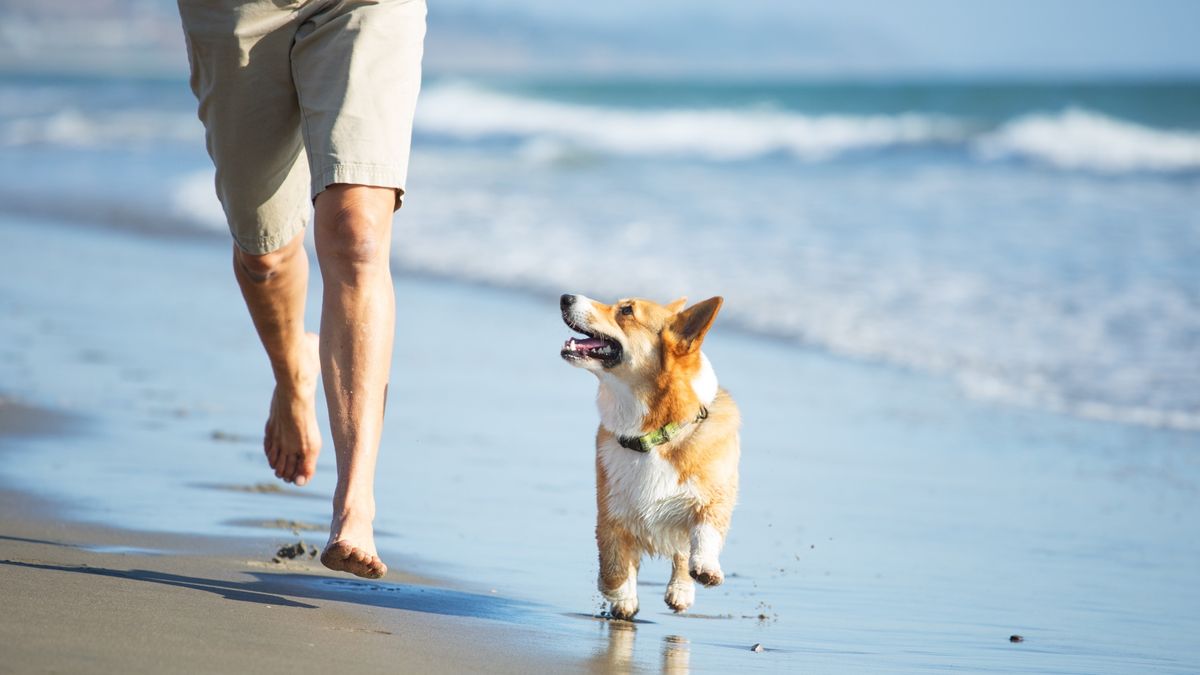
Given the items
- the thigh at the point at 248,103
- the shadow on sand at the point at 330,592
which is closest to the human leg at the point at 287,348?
the thigh at the point at 248,103

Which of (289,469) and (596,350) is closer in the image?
(596,350)

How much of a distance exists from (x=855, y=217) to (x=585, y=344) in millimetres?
9033

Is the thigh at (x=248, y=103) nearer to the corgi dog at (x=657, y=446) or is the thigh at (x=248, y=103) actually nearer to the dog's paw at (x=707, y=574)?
the corgi dog at (x=657, y=446)

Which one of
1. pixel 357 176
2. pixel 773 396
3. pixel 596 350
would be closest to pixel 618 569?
pixel 596 350

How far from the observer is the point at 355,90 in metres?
3.23

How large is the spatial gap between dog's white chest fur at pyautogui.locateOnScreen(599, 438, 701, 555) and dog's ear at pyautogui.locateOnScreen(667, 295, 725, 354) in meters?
0.33

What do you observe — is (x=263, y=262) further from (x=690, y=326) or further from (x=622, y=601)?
(x=622, y=601)

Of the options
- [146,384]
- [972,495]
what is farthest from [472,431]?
[972,495]

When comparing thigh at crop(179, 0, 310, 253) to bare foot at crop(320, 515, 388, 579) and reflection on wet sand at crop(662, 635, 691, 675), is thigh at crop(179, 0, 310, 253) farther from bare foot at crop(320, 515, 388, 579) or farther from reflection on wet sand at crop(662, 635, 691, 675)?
reflection on wet sand at crop(662, 635, 691, 675)

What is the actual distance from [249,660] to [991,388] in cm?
499

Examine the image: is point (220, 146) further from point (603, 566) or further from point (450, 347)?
point (450, 347)

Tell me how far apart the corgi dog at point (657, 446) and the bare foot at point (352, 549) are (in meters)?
0.70

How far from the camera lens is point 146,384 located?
6086mm

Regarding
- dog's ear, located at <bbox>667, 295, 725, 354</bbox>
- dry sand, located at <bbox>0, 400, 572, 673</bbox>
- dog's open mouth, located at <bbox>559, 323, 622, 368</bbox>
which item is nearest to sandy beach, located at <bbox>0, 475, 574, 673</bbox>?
dry sand, located at <bbox>0, 400, 572, 673</bbox>
